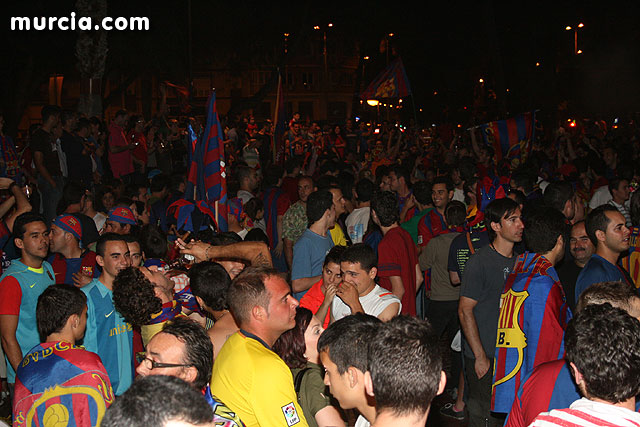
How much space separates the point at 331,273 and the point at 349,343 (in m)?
2.61

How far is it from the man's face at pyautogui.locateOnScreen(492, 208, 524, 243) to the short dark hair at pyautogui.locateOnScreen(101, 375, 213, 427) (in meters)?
4.59

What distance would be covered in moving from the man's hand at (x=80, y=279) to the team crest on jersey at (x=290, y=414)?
11.1 ft

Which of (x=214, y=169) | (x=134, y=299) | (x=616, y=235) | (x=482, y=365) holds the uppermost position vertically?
(x=214, y=169)

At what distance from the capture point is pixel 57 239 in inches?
274

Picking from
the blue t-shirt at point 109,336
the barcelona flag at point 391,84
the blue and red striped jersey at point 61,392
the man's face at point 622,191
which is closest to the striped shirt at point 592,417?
the blue and red striped jersey at point 61,392

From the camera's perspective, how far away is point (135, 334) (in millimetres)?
5840

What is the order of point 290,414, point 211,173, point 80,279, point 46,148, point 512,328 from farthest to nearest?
point 46,148 → point 211,173 → point 80,279 → point 512,328 → point 290,414

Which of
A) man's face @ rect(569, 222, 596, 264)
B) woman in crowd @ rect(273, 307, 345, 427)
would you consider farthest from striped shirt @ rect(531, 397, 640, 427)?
man's face @ rect(569, 222, 596, 264)

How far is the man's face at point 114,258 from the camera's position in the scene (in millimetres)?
5781

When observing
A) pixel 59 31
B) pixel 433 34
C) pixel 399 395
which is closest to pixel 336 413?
pixel 399 395

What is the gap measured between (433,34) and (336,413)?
30.9 metres

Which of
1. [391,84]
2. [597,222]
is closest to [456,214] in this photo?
[597,222]

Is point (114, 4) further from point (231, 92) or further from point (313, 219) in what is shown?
point (231, 92)

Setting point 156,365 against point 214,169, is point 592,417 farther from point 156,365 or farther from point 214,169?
point 214,169
